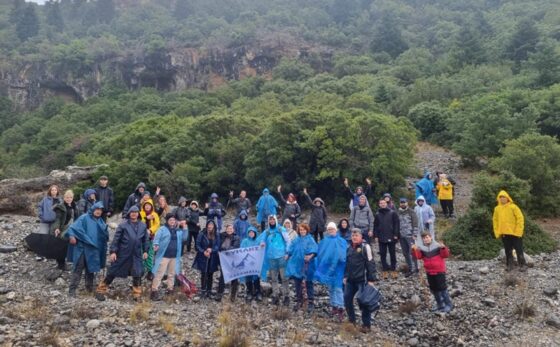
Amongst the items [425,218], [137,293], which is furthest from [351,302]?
[137,293]

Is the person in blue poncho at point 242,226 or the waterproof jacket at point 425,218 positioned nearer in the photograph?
the person in blue poncho at point 242,226

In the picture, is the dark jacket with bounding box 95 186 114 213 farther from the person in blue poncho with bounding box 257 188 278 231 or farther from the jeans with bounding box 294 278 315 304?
the jeans with bounding box 294 278 315 304

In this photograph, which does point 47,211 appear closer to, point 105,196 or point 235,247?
point 105,196

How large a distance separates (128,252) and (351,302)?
4157mm

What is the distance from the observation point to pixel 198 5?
373ft

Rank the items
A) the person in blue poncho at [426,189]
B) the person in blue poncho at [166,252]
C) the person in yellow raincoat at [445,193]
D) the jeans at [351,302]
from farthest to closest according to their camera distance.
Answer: the person in yellow raincoat at [445,193]
the person in blue poncho at [426,189]
the person in blue poncho at [166,252]
the jeans at [351,302]

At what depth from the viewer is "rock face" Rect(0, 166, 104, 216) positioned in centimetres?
1616

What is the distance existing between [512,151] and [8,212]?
18659 mm

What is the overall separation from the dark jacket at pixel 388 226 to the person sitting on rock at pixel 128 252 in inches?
203

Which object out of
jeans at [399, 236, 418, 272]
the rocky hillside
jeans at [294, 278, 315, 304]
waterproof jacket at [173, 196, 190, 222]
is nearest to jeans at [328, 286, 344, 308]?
the rocky hillside

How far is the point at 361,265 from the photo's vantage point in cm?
758

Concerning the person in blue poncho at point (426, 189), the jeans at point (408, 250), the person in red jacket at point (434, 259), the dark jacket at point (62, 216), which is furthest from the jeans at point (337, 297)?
the person in blue poncho at point (426, 189)

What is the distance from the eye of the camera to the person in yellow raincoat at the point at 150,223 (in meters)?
9.12

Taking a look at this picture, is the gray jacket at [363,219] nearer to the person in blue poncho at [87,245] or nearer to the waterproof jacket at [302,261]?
the waterproof jacket at [302,261]
